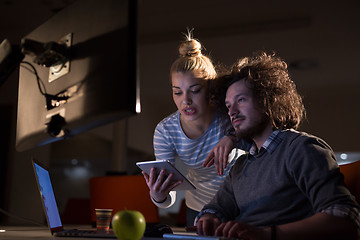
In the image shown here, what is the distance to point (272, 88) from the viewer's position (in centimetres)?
140

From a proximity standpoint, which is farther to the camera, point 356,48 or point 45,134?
point 356,48

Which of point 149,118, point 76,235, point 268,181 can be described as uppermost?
point 149,118

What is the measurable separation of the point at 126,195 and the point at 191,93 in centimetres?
113

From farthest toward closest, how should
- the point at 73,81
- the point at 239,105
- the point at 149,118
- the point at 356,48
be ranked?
the point at 149,118
the point at 356,48
the point at 239,105
the point at 73,81

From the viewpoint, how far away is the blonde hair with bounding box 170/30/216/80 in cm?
178

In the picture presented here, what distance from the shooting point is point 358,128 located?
6496mm

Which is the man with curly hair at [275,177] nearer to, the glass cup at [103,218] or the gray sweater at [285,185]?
the gray sweater at [285,185]

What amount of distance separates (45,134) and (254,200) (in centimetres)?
65

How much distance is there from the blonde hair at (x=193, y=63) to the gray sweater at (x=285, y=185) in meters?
0.57

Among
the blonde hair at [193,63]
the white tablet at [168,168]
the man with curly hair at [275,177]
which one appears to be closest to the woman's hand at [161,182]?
the white tablet at [168,168]

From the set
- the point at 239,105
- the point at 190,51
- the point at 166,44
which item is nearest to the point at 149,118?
the point at 166,44

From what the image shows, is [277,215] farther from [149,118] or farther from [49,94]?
[149,118]

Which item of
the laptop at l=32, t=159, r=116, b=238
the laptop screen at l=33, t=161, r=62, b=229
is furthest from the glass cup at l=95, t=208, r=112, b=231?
the laptop screen at l=33, t=161, r=62, b=229

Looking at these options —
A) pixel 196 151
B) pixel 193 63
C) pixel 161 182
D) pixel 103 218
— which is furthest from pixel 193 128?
pixel 103 218
